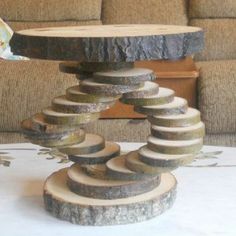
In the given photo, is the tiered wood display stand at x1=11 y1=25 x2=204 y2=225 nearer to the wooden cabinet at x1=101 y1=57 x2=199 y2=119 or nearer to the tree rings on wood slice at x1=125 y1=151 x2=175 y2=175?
the tree rings on wood slice at x1=125 y1=151 x2=175 y2=175

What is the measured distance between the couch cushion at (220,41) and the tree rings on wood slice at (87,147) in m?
1.46

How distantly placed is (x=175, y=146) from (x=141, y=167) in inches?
2.5

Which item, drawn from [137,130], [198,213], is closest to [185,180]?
[198,213]

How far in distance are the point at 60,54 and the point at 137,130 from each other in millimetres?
999

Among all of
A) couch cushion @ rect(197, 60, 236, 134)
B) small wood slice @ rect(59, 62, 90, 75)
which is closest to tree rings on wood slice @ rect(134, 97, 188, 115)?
small wood slice @ rect(59, 62, 90, 75)

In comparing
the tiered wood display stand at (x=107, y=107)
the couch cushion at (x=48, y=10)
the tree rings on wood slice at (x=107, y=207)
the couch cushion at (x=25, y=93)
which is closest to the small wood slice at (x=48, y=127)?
the tiered wood display stand at (x=107, y=107)

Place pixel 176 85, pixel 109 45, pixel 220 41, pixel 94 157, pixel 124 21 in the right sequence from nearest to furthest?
pixel 109 45 < pixel 94 157 < pixel 176 85 < pixel 220 41 < pixel 124 21

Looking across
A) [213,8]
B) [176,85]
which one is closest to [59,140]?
[176,85]

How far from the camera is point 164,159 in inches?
36.2

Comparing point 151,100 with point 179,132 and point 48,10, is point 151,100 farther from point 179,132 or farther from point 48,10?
point 48,10

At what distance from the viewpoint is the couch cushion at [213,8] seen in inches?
99.2

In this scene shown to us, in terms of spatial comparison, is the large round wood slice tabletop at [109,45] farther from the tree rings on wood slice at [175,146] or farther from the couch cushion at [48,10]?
the couch cushion at [48,10]

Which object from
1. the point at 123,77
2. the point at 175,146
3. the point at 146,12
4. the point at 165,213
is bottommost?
the point at 165,213

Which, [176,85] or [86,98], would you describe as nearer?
[86,98]
